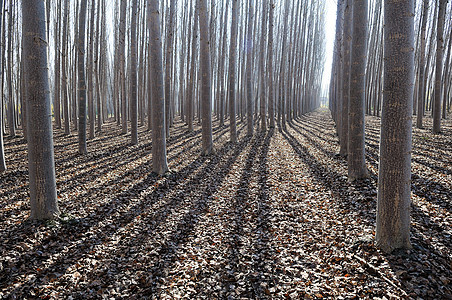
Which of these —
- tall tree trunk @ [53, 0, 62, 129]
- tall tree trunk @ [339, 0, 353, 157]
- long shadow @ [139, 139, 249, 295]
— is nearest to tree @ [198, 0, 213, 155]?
long shadow @ [139, 139, 249, 295]

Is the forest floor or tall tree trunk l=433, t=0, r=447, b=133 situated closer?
the forest floor

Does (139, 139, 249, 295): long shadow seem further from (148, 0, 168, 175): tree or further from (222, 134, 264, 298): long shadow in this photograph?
(148, 0, 168, 175): tree

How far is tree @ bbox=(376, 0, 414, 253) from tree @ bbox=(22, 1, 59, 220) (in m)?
4.20

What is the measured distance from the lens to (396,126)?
2.94 meters

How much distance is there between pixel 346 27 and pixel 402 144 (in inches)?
226

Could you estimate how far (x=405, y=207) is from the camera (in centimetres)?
303

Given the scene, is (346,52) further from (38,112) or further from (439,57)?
(38,112)

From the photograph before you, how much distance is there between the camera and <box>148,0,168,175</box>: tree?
668cm

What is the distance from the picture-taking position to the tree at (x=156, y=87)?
21.9ft

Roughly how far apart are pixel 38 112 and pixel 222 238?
A: 9.91 ft

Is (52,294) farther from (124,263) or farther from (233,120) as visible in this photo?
(233,120)

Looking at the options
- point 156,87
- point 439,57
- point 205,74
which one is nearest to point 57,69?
point 205,74

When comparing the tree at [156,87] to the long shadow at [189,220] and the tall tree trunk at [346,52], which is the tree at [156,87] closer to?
the long shadow at [189,220]

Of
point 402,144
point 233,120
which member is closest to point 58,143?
point 233,120
